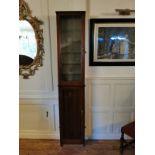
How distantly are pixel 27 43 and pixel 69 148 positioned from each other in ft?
5.52

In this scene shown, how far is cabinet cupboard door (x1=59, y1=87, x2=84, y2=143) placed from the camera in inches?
131

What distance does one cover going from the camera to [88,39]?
11.3ft

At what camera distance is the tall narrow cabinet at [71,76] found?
10.7ft

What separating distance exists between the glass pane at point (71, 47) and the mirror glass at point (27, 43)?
1.55ft

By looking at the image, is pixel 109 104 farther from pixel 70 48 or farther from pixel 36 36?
pixel 36 36

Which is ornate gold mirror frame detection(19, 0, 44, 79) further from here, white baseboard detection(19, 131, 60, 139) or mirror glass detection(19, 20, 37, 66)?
white baseboard detection(19, 131, 60, 139)

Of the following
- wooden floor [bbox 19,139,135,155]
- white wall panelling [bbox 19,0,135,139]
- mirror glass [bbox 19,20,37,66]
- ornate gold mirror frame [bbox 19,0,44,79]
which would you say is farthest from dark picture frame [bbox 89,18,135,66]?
wooden floor [bbox 19,139,135,155]

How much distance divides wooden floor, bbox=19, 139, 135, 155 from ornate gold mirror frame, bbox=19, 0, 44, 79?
41.7 inches

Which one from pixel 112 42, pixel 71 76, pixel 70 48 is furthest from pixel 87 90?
pixel 112 42

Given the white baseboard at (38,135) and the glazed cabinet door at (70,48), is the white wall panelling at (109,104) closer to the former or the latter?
the glazed cabinet door at (70,48)

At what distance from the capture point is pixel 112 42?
11.3ft
